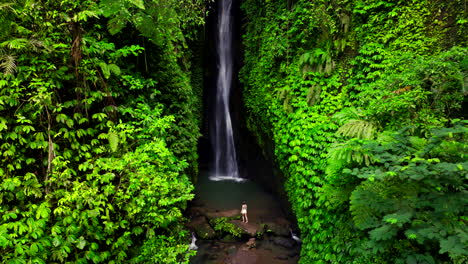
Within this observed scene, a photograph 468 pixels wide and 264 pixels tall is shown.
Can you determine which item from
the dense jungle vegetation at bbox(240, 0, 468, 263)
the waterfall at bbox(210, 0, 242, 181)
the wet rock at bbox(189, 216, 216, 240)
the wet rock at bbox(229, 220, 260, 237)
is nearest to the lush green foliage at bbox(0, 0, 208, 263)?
the dense jungle vegetation at bbox(240, 0, 468, 263)

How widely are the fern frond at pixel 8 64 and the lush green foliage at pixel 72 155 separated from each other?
0.5 inches

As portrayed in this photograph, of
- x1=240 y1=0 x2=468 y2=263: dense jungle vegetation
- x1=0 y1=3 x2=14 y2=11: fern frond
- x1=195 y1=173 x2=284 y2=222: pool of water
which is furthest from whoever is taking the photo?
A: x1=195 y1=173 x2=284 y2=222: pool of water

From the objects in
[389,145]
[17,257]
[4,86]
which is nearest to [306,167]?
[389,145]

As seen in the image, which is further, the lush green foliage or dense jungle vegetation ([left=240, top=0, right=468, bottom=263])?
the lush green foliage

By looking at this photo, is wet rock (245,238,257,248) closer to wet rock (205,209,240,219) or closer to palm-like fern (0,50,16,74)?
wet rock (205,209,240,219)

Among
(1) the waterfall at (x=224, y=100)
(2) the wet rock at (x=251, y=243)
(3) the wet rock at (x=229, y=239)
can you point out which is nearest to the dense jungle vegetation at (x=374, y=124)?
(2) the wet rock at (x=251, y=243)

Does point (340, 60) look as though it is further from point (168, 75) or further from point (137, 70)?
point (137, 70)

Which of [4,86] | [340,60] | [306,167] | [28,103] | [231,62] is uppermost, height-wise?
[231,62]

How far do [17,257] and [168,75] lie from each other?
15.6 ft

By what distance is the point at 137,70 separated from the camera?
5.73m

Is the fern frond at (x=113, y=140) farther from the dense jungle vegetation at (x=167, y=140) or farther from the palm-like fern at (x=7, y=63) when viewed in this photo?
the palm-like fern at (x=7, y=63)

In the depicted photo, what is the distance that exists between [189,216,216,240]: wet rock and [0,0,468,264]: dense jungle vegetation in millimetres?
3776

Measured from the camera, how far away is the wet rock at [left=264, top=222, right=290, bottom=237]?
8.65m

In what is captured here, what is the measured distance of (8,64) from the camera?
11.5ft
